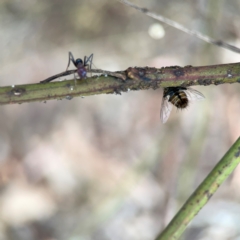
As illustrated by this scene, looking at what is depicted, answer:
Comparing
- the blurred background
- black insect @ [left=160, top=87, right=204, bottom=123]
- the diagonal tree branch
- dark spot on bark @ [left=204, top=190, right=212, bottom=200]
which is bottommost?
dark spot on bark @ [left=204, top=190, right=212, bottom=200]

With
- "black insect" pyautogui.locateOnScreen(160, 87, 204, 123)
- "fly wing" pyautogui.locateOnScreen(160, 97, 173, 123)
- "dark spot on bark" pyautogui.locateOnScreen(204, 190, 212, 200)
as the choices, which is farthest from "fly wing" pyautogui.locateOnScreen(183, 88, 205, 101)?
"dark spot on bark" pyautogui.locateOnScreen(204, 190, 212, 200)

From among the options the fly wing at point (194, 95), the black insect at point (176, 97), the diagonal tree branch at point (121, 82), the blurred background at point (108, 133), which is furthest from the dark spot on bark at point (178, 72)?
the blurred background at point (108, 133)

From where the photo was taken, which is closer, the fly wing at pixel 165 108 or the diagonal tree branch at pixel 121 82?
the diagonal tree branch at pixel 121 82

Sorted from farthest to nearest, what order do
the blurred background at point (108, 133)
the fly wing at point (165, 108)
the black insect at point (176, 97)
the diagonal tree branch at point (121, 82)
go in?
the blurred background at point (108, 133) → the fly wing at point (165, 108) → the black insect at point (176, 97) → the diagonal tree branch at point (121, 82)

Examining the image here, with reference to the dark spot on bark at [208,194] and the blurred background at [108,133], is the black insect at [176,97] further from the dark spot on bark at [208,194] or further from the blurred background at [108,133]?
the blurred background at [108,133]

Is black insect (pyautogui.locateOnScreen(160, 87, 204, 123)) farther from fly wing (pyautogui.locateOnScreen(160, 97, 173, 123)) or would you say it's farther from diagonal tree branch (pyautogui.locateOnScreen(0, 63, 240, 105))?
diagonal tree branch (pyautogui.locateOnScreen(0, 63, 240, 105))

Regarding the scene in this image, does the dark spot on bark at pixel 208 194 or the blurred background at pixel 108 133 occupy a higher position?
the blurred background at pixel 108 133

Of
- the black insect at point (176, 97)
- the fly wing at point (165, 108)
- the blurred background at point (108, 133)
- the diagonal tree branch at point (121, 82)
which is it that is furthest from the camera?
the blurred background at point (108, 133)
